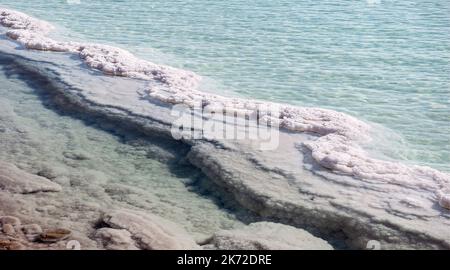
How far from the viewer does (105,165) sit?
5.95 metres

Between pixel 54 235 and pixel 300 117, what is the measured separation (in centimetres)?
384

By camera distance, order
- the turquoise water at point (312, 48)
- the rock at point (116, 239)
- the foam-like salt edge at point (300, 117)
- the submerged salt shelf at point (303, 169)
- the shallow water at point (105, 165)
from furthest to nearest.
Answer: the turquoise water at point (312, 48), the foam-like salt edge at point (300, 117), the shallow water at point (105, 165), the submerged salt shelf at point (303, 169), the rock at point (116, 239)

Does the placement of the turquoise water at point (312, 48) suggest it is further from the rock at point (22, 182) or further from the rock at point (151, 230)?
the rock at point (22, 182)

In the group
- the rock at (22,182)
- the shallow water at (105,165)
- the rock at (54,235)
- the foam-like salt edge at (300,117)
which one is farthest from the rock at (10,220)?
the foam-like salt edge at (300,117)

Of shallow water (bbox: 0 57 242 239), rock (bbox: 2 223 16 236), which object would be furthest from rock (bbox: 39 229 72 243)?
shallow water (bbox: 0 57 242 239)

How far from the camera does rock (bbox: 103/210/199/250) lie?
415 cm

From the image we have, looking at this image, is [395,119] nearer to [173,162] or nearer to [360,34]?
[173,162]

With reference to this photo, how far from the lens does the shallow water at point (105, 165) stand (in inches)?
197

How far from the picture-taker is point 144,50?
37.0 ft

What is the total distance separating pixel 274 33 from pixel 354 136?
678 cm

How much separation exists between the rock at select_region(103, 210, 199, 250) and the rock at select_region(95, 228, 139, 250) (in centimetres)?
5

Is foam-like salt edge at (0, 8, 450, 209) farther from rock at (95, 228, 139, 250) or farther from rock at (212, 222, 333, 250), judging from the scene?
rock at (95, 228, 139, 250)

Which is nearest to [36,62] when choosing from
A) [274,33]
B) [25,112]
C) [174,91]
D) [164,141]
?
[25,112]

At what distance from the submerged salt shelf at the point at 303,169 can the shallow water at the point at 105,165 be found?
0.18 metres
